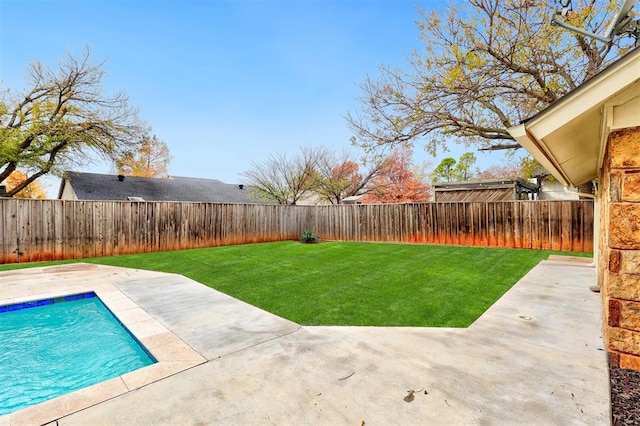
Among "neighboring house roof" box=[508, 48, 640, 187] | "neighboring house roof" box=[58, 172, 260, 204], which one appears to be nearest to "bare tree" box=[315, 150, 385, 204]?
"neighboring house roof" box=[58, 172, 260, 204]

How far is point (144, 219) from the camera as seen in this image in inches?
398

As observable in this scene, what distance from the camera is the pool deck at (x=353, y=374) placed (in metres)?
1.97

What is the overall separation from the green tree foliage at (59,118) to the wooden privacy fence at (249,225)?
774cm

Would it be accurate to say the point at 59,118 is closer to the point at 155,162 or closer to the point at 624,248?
the point at 155,162

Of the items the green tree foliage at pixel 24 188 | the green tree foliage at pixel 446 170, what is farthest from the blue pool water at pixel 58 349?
the green tree foliage at pixel 446 170

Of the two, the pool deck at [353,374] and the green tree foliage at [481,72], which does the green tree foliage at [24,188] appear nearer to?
the green tree foliage at [481,72]

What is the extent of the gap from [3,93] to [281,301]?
1773 centimetres

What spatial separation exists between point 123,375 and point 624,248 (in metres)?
4.20

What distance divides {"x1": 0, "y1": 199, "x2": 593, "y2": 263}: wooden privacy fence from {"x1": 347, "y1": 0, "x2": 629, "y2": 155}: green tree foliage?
8.69ft

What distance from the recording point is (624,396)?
83.0 inches

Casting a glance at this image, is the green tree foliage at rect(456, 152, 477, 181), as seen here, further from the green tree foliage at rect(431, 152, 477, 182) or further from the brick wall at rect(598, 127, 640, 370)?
the brick wall at rect(598, 127, 640, 370)

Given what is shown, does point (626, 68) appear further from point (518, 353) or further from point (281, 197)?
point (281, 197)

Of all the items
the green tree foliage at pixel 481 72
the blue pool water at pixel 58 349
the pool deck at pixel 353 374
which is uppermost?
the green tree foliage at pixel 481 72

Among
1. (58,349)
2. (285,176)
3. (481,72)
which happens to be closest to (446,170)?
(285,176)
